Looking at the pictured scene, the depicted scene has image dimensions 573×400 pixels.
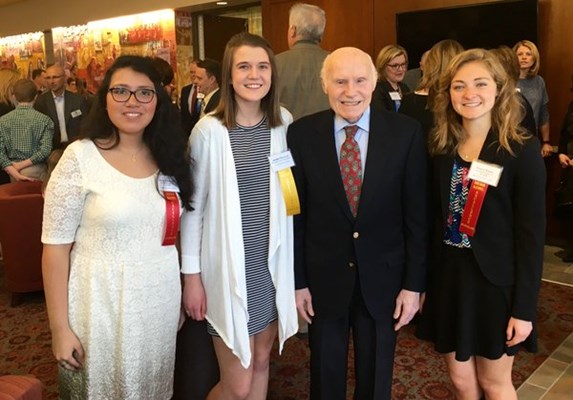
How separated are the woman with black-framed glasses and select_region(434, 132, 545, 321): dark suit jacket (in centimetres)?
99

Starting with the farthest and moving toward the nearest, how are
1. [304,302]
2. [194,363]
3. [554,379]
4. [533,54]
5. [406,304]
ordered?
[533,54]
[554,379]
[194,363]
[304,302]
[406,304]

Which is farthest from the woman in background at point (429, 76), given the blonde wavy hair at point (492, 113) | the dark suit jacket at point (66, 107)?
the dark suit jacket at point (66, 107)

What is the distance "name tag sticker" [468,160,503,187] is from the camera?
5.69 feet

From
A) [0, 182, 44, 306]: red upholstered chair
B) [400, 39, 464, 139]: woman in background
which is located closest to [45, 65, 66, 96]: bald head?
[0, 182, 44, 306]: red upholstered chair

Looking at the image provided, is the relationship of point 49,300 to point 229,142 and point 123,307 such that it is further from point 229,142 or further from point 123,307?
point 229,142

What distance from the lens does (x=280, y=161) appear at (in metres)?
1.88

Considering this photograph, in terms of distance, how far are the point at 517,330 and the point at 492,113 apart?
0.72m

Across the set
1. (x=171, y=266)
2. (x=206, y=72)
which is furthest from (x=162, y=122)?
(x=206, y=72)

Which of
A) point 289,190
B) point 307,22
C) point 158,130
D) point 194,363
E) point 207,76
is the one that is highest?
point 307,22

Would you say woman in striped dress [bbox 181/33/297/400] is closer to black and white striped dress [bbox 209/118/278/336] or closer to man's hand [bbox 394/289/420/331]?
black and white striped dress [bbox 209/118/278/336]

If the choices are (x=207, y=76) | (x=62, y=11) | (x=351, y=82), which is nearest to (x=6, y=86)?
(x=207, y=76)

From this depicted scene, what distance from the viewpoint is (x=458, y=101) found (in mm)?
1812

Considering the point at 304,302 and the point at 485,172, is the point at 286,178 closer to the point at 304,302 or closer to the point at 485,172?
the point at 304,302

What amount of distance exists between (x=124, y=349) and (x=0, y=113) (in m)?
4.83
